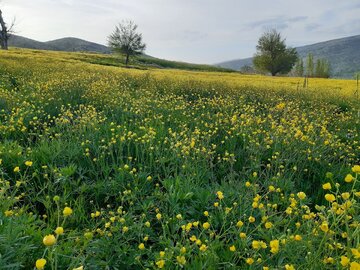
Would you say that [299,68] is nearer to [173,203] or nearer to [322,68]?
[322,68]

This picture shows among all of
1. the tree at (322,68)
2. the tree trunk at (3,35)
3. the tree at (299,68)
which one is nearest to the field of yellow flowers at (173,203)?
the tree trunk at (3,35)

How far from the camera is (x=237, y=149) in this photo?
4969mm

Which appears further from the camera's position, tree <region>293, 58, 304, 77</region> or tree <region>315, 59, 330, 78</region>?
tree <region>293, 58, 304, 77</region>

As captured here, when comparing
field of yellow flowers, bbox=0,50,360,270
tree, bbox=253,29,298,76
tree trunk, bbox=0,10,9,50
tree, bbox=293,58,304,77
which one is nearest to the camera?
field of yellow flowers, bbox=0,50,360,270

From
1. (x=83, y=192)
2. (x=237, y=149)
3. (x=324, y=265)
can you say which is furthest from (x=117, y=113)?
(x=324, y=265)

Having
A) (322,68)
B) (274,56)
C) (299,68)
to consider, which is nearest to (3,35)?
(274,56)

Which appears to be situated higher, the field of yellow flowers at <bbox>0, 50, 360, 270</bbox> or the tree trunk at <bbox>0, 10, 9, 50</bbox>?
the tree trunk at <bbox>0, 10, 9, 50</bbox>

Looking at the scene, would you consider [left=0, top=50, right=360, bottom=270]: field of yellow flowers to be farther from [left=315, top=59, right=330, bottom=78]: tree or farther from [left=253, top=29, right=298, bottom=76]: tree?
[left=315, top=59, right=330, bottom=78]: tree

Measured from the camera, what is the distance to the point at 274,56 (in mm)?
59188

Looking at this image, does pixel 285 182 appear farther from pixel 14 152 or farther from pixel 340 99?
pixel 340 99

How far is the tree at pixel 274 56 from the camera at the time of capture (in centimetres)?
5806

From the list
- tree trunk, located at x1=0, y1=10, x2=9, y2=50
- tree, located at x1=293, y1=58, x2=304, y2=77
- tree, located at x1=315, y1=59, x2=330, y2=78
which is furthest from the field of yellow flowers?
tree, located at x1=315, y1=59, x2=330, y2=78

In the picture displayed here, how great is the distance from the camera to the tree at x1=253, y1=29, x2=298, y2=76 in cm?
5806

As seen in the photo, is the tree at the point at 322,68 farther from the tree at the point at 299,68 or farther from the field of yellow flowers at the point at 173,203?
the field of yellow flowers at the point at 173,203
